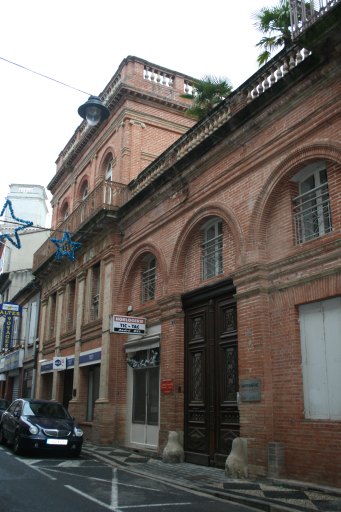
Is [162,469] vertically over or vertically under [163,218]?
under

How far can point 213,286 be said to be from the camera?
12.4 metres

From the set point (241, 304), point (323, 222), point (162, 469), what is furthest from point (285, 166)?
point (162, 469)

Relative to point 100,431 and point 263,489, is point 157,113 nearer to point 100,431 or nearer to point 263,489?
point 100,431

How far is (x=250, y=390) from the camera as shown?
10234 millimetres

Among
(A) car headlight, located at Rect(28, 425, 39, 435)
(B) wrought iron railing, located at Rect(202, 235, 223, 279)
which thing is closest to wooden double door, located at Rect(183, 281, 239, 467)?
(B) wrought iron railing, located at Rect(202, 235, 223, 279)

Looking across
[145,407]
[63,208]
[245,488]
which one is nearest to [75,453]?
[145,407]

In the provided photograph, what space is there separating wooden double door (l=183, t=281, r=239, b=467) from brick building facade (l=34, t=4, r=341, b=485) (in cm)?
4

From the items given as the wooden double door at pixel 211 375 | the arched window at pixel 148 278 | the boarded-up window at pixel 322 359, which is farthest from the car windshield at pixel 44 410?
the boarded-up window at pixel 322 359

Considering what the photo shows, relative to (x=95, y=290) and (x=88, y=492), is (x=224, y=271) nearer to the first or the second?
(x=88, y=492)

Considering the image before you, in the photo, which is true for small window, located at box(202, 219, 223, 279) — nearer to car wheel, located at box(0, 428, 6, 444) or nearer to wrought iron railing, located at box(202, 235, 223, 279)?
wrought iron railing, located at box(202, 235, 223, 279)

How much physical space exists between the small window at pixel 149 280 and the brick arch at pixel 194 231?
198 cm

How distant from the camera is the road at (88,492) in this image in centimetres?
739

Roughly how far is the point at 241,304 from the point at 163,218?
4941 millimetres

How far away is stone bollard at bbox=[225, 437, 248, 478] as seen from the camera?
9828mm
